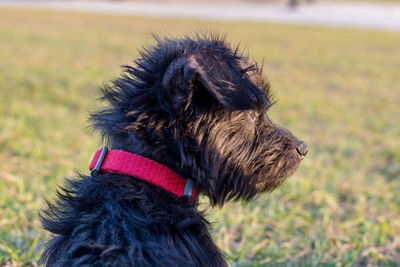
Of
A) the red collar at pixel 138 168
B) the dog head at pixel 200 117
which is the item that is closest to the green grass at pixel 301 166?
the dog head at pixel 200 117

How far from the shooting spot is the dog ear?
2.09 meters

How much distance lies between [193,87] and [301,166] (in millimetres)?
4213

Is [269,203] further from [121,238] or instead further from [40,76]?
[40,76]

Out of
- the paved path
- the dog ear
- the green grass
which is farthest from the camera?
the paved path

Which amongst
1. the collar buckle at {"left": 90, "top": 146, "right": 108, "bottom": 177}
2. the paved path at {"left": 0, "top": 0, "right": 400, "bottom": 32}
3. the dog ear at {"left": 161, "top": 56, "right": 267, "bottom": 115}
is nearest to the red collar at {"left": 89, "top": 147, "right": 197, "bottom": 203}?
the collar buckle at {"left": 90, "top": 146, "right": 108, "bottom": 177}

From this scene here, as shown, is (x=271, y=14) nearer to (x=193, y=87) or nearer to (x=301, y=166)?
(x=301, y=166)

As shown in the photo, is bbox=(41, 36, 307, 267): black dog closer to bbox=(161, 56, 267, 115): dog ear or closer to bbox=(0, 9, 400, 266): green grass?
bbox=(161, 56, 267, 115): dog ear

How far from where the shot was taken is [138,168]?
7.29 ft

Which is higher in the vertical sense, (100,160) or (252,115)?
(252,115)

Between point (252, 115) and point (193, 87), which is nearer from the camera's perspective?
point (193, 87)

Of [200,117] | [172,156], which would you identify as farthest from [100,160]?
[200,117]

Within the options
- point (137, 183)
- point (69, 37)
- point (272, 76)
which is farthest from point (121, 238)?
point (69, 37)

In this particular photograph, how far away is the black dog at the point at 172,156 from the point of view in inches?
83.2

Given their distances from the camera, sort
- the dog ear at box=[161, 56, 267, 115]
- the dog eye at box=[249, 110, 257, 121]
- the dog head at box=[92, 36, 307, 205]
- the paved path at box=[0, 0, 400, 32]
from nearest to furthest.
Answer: the dog ear at box=[161, 56, 267, 115] → the dog head at box=[92, 36, 307, 205] → the dog eye at box=[249, 110, 257, 121] → the paved path at box=[0, 0, 400, 32]
